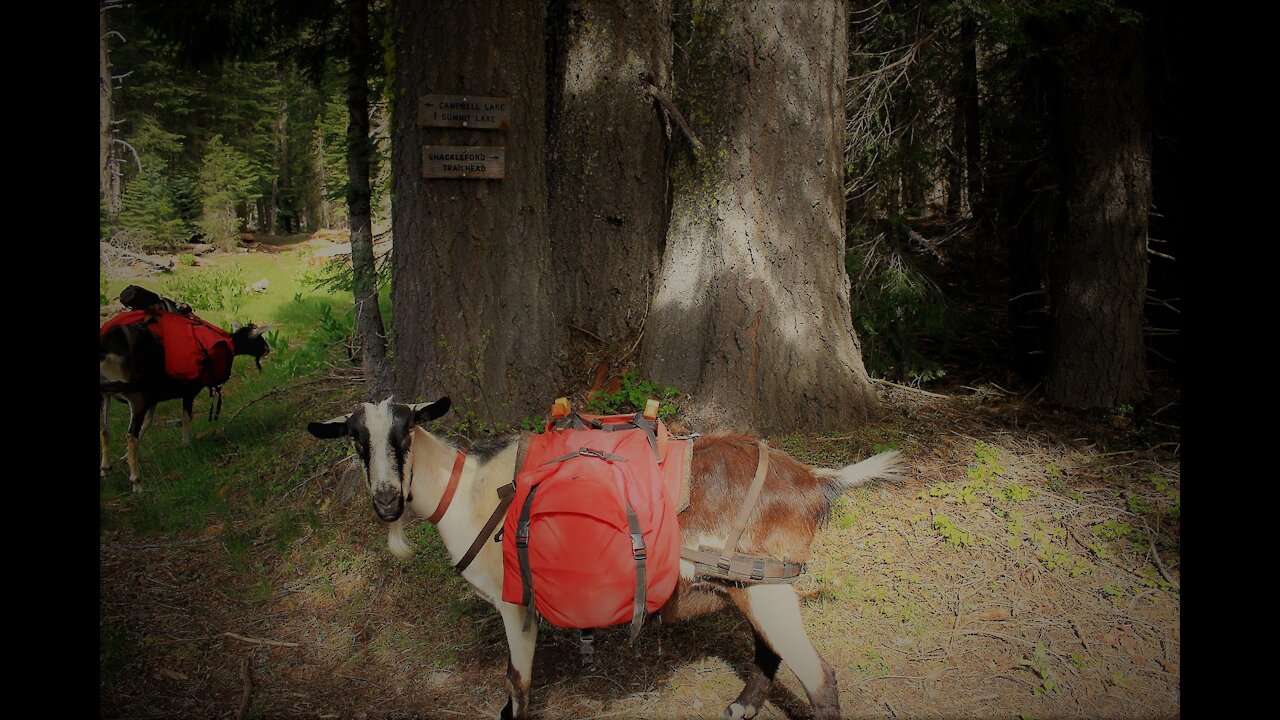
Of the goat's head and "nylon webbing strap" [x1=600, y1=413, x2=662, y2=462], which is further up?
the goat's head

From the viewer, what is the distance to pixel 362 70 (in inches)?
273

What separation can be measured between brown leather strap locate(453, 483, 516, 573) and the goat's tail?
1499 millimetres

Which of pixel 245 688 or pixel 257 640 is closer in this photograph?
pixel 245 688

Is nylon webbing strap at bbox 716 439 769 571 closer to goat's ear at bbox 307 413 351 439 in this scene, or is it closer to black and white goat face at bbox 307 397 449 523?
black and white goat face at bbox 307 397 449 523

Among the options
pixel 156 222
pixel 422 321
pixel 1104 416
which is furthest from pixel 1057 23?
pixel 156 222

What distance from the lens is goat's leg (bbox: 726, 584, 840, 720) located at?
3.22m

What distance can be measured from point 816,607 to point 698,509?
1739 mm

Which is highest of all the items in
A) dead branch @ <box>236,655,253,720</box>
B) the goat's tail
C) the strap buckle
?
the goat's tail

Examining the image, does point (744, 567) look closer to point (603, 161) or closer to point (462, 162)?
point (462, 162)

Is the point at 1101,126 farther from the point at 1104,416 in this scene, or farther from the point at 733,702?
the point at 733,702

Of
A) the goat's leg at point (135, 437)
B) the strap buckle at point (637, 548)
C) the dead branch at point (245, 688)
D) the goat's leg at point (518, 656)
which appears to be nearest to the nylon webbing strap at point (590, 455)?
the strap buckle at point (637, 548)

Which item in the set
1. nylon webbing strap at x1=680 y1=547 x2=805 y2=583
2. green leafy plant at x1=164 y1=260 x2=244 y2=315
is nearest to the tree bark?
nylon webbing strap at x1=680 y1=547 x2=805 y2=583


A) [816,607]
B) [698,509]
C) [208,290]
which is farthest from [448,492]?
[208,290]

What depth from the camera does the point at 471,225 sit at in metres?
5.60
